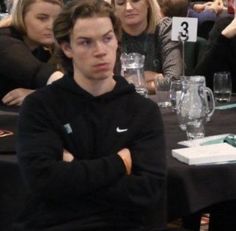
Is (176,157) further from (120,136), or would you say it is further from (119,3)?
(119,3)

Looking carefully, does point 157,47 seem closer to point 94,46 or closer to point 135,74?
point 135,74

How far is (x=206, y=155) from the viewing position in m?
1.82

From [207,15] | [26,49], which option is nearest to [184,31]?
[26,49]

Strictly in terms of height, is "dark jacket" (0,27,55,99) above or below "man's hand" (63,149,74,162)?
above

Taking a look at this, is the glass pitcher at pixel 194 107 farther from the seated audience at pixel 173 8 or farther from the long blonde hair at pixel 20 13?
the seated audience at pixel 173 8

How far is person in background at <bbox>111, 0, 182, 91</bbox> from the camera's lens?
3396 millimetres

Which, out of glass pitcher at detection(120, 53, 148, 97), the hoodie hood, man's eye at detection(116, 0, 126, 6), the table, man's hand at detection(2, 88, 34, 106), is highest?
man's eye at detection(116, 0, 126, 6)

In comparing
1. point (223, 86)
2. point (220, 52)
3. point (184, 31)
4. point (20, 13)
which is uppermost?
point (20, 13)

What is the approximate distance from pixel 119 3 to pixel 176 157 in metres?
1.74

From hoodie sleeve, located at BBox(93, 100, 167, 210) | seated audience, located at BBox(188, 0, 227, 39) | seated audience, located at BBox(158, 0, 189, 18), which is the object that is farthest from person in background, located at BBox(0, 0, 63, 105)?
seated audience, located at BBox(188, 0, 227, 39)

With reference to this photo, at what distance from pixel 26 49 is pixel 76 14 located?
3.82 feet

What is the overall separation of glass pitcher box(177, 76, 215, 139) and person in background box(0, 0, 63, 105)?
78cm

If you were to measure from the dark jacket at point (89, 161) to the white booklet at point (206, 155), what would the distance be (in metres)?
0.11

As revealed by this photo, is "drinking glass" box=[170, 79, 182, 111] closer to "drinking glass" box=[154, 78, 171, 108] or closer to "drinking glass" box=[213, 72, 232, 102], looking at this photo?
"drinking glass" box=[154, 78, 171, 108]
